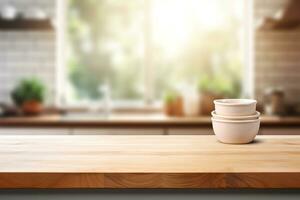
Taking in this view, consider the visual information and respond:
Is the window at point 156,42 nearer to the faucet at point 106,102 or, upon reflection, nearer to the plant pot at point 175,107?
the faucet at point 106,102

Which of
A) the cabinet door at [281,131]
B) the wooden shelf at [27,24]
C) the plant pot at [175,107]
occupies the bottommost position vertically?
the cabinet door at [281,131]

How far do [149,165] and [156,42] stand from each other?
2844 millimetres

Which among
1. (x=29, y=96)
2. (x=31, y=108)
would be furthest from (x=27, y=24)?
(x=31, y=108)

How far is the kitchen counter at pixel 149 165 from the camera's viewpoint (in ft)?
3.53

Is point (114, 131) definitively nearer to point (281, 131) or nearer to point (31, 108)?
point (31, 108)

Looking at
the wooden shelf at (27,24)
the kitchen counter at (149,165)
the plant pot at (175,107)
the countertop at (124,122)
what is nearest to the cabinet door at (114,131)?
the countertop at (124,122)

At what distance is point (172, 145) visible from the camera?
4.78ft

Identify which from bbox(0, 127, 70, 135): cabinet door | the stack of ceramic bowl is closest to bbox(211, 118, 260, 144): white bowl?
the stack of ceramic bowl

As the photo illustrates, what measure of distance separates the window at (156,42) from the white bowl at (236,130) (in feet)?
8.07

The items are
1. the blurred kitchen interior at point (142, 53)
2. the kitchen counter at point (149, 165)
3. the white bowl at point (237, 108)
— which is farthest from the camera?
the blurred kitchen interior at point (142, 53)

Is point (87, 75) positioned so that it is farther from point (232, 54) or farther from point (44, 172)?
Result: point (44, 172)

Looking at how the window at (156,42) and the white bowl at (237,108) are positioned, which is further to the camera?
the window at (156,42)

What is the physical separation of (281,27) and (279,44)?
0.54 feet

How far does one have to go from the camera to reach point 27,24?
3580mm
